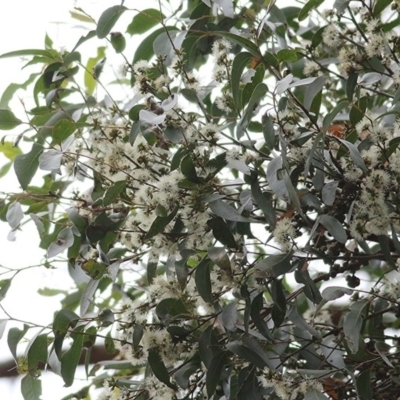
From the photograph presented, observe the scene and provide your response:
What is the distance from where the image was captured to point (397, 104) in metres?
0.98

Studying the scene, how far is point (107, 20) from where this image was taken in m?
1.08

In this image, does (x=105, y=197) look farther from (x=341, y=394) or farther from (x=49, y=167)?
(x=341, y=394)

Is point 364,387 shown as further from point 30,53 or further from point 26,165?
point 30,53

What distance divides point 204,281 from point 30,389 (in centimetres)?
34

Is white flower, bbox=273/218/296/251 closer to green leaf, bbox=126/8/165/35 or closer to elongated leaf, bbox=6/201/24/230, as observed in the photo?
elongated leaf, bbox=6/201/24/230

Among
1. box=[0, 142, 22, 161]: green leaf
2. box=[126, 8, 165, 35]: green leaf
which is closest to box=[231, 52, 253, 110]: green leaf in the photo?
box=[126, 8, 165, 35]: green leaf

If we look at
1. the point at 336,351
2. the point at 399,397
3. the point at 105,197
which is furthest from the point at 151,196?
the point at 399,397

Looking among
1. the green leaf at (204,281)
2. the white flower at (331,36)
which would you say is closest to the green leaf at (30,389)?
the green leaf at (204,281)

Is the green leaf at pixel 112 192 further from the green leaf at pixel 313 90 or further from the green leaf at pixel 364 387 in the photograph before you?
the green leaf at pixel 364 387

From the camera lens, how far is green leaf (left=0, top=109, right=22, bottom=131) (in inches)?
43.5

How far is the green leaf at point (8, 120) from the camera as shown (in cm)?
110

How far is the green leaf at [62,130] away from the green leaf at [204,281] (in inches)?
11.2

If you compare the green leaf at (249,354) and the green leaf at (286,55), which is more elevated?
the green leaf at (286,55)

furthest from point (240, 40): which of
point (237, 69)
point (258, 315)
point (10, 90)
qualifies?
point (10, 90)
